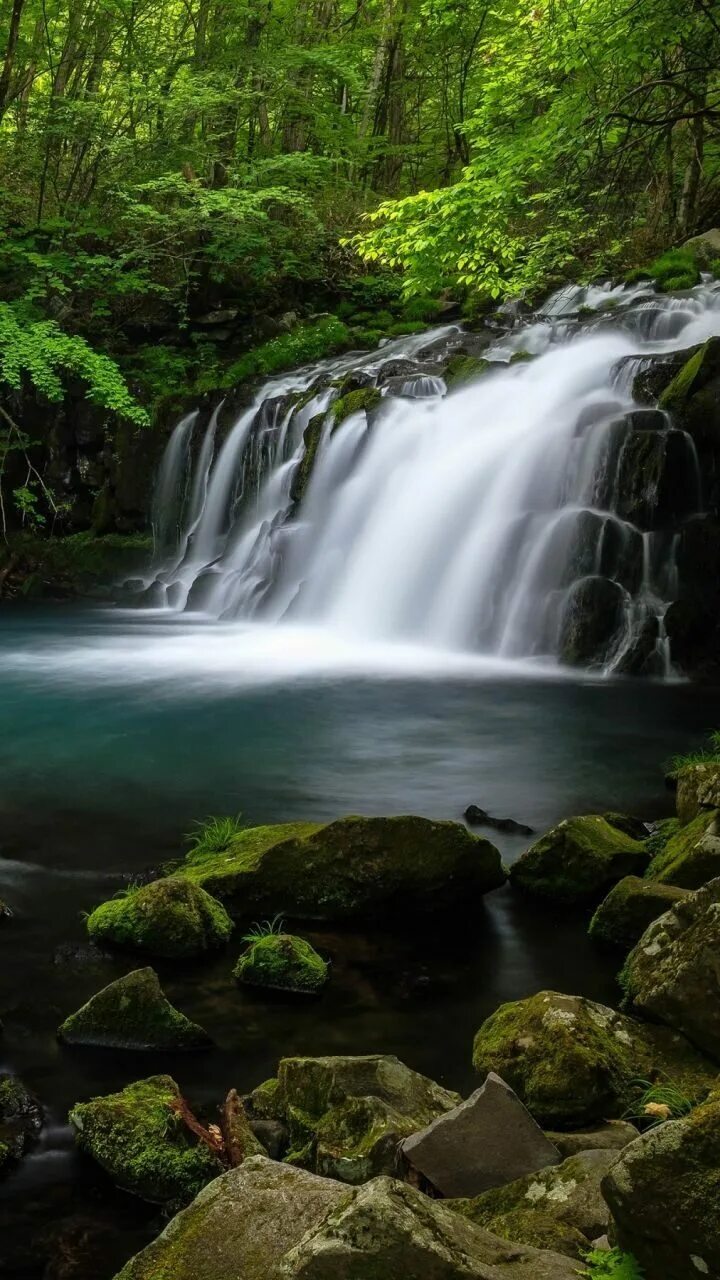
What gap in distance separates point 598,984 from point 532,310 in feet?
56.3

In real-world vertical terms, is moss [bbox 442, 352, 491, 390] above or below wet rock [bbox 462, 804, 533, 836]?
above

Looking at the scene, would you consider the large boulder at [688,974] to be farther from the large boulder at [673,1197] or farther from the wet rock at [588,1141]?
the large boulder at [673,1197]

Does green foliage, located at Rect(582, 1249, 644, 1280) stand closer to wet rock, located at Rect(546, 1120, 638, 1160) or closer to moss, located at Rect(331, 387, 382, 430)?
→ wet rock, located at Rect(546, 1120, 638, 1160)

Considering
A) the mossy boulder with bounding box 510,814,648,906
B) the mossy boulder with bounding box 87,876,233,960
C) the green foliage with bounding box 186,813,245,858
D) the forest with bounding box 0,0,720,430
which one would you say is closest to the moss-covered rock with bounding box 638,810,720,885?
the mossy boulder with bounding box 510,814,648,906

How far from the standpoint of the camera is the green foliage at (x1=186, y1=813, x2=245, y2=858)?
5.67 metres

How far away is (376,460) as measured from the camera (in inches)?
586

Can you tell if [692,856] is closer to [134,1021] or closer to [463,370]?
[134,1021]

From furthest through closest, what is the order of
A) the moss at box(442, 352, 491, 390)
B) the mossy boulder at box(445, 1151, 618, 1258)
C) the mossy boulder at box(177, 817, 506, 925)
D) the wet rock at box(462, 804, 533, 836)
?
the moss at box(442, 352, 491, 390) → the wet rock at box(462, 804, 533, 836) → the mossy boulder at box(177, 817, 506, 925) → the mossy boulder at box(445, 1151, 618, 1258)

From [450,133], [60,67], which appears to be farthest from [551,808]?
[450,133]

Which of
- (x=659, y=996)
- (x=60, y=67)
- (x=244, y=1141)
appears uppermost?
(x=60, y=67)

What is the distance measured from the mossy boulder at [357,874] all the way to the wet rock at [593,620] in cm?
635

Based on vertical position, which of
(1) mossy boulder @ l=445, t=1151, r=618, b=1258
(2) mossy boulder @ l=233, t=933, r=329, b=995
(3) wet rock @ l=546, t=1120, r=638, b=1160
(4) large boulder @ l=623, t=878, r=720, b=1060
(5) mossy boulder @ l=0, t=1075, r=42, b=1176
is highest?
(4) large boulder @ l=623, t=878, r=720, b=1060

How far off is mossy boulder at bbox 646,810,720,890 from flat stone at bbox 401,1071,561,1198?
6.40 ft

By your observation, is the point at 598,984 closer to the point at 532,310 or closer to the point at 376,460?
the point at 376,460
